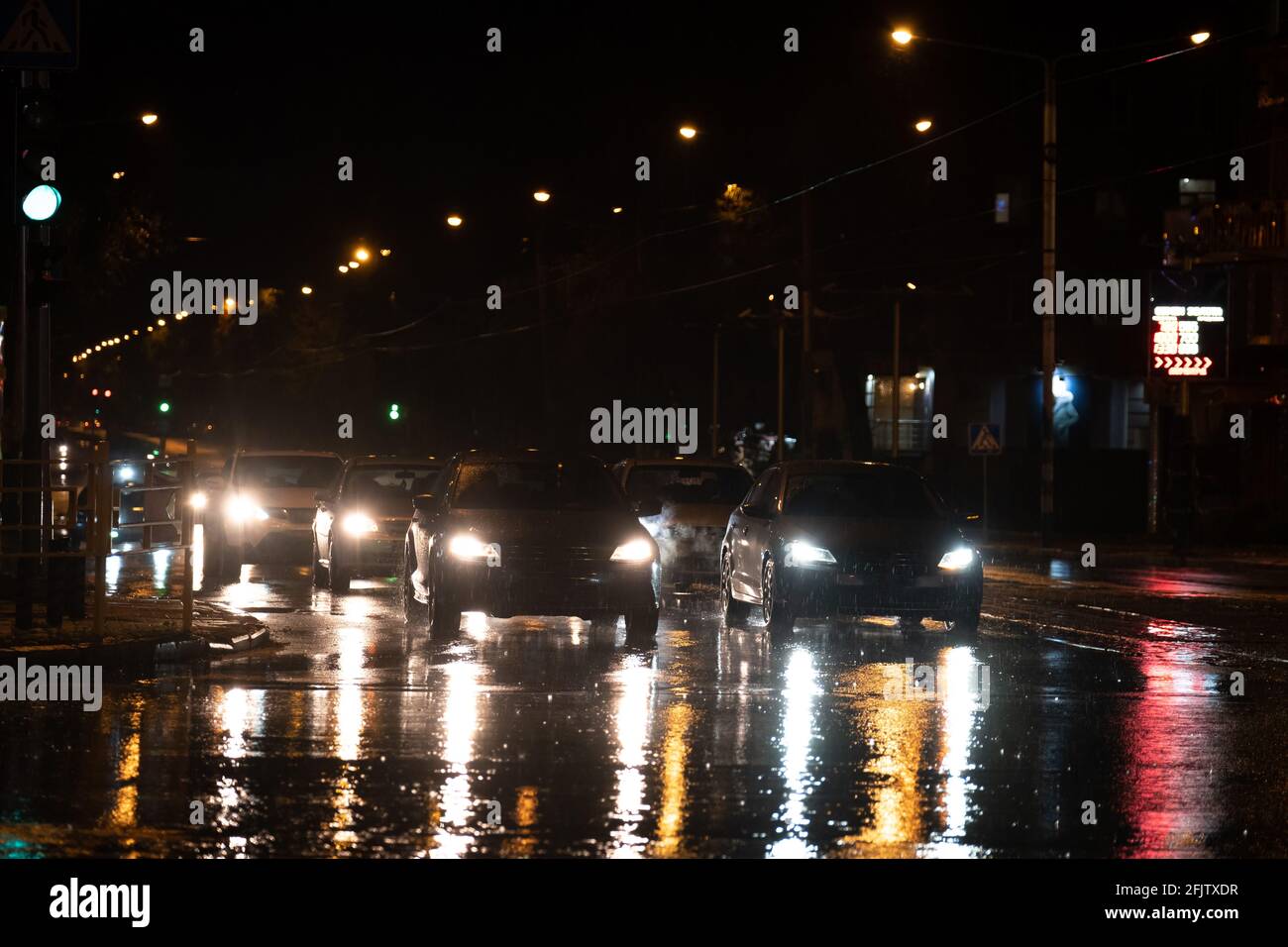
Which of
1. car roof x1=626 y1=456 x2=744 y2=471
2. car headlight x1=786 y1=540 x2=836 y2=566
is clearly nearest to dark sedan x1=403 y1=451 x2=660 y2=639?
car headlight x1=786 y1=540 x2=836 y2=566

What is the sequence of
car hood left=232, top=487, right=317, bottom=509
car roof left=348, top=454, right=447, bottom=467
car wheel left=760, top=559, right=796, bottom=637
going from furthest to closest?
car hood left=232, top=487, right=317, bottom=509 → car roof left=348, top=454, right=447, bottom=467 → car wheel left=760, top=559, right=796, bottom=637

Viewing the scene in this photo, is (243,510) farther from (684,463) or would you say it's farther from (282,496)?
(684,463)

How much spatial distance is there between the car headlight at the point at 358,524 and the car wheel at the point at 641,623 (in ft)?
23.4

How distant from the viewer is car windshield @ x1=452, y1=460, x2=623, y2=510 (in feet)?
60.7

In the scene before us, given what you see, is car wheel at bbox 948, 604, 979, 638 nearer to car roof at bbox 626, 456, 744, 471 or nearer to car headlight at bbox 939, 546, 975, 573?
car headlight at bbox 939, 546, 975, 573

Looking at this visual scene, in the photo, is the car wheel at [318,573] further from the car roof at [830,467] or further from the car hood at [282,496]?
the car roof at [830,467]

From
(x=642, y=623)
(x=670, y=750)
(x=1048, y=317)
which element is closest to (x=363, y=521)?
(x=642, y=623)

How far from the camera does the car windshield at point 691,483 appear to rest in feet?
84.6

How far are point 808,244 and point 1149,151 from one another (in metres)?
25.0

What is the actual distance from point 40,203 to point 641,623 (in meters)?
6.16

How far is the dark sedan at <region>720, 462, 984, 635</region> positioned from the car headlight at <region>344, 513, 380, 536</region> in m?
6.05

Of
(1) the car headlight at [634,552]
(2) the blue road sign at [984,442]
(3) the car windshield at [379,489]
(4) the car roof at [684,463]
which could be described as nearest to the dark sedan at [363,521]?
(3) the car windshield at [379,489]
